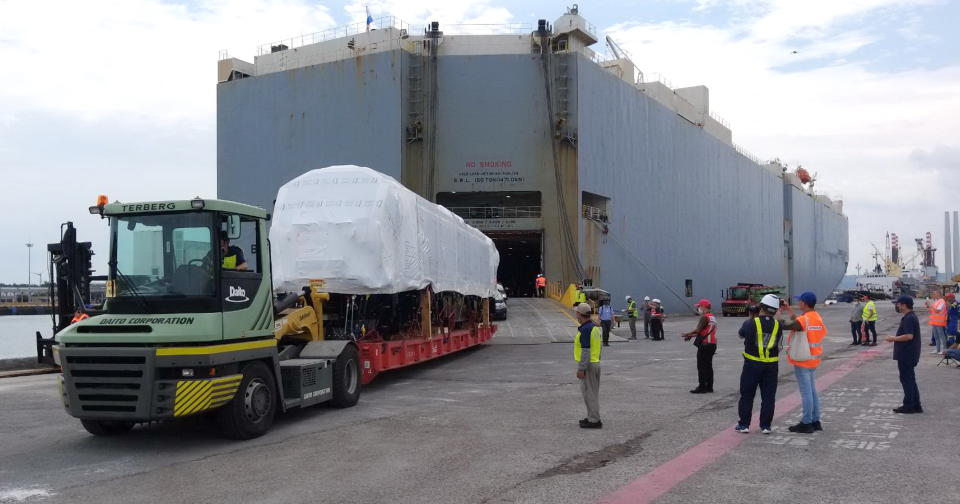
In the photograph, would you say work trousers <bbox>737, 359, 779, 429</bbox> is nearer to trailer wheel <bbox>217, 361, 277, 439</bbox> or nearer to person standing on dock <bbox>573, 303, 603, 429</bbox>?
person standing on dock <bbox>573, 303, 603, 429</bbox>

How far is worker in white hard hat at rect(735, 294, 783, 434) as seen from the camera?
9281 millimetres

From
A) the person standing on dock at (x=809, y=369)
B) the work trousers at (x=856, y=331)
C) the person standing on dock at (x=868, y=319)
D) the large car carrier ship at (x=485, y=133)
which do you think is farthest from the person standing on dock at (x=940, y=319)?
the large car carrier ship at (x=485, y=133)

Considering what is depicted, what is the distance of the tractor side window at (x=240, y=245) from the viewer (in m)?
9.39

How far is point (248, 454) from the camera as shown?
8750mm

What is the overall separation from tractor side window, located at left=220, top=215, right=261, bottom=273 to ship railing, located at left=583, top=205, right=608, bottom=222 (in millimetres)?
36506

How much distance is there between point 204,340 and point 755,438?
6.76m

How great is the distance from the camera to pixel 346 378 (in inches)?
483

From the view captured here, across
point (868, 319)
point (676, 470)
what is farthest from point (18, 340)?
point (676, 470)

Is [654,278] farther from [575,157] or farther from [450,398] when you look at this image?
[450,398]

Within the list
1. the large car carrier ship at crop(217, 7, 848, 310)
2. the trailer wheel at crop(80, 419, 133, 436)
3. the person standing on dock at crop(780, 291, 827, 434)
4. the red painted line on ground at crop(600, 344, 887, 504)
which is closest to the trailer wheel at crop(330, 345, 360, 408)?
the trailer wheel at crop(80, 419, 133, 436)

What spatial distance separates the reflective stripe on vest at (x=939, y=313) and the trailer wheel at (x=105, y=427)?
60.4ft

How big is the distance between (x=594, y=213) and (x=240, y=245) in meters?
38.1

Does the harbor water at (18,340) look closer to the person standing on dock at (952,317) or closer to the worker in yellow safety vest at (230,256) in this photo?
the worker in yellow safety vest at (230,256)

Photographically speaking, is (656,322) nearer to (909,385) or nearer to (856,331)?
(856,331)
